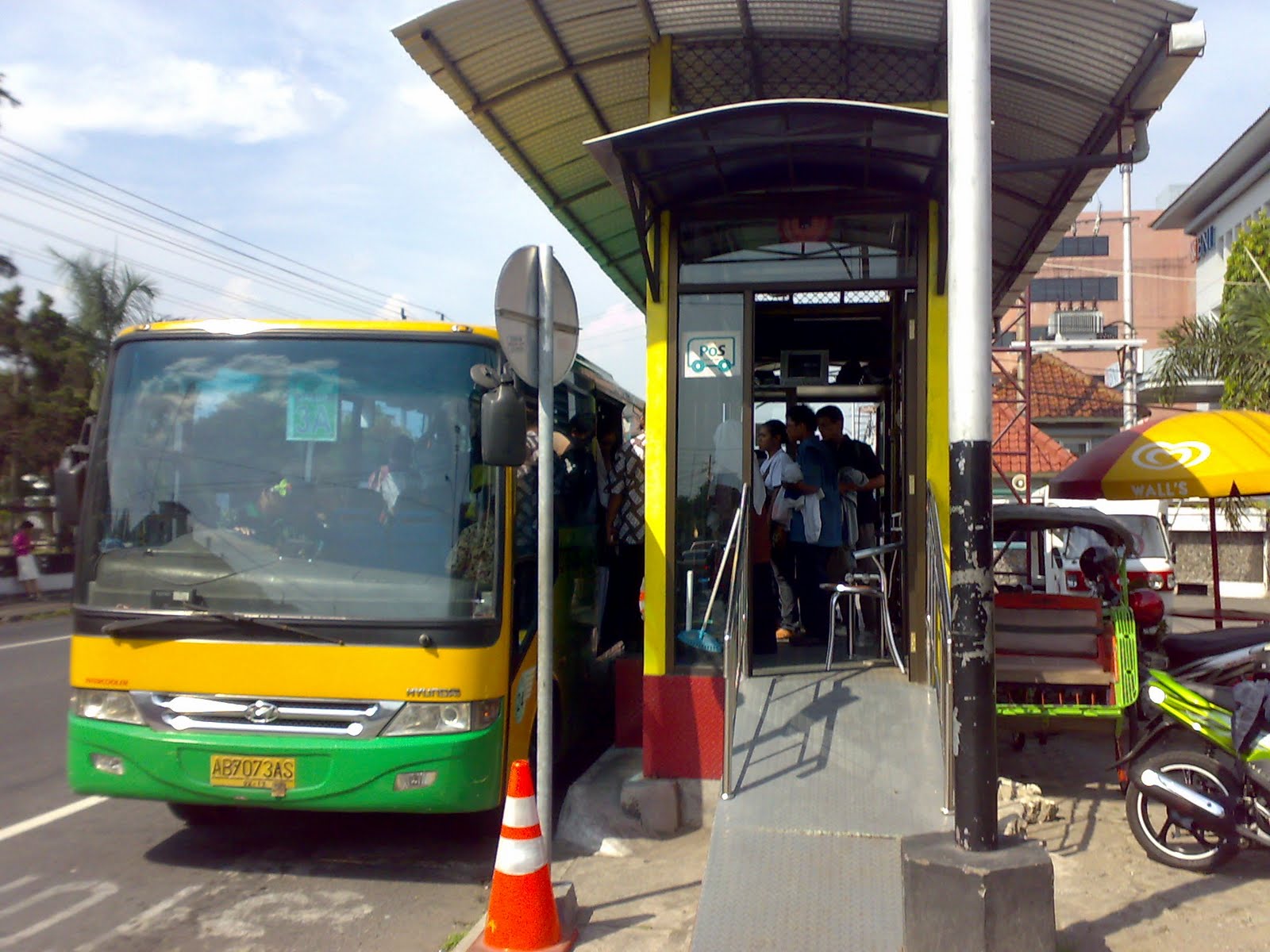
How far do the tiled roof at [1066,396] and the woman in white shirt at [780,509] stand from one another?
31146 mm

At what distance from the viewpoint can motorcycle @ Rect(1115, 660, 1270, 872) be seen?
5625mm

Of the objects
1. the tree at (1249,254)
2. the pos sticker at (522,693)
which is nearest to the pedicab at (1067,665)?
the pos sticker at (522,693)

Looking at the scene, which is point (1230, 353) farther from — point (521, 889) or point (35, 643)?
point (35, 643)

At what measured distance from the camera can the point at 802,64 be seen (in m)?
7.33

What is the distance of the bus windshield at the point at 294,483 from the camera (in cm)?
584

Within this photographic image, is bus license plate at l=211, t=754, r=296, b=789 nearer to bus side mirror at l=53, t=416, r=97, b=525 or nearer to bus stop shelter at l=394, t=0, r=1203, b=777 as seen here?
bus side mirror at l=53, t=416, r=97, b=525

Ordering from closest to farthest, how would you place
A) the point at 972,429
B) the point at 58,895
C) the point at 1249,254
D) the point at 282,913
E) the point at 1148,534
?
1. the point at 972,429
2. the point at 282,913
3. the point at 58,895
4. the point at 1148,534
5. the point at 1249,254

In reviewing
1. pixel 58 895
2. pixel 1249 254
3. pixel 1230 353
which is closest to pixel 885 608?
pixel 58 895

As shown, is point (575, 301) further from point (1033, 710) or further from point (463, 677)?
point (1033, 710)

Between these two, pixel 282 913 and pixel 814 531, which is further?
pixel 814 531

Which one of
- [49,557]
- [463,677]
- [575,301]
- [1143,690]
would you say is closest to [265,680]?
[463,677]

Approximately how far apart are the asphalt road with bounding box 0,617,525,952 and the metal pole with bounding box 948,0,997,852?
2.49 metres

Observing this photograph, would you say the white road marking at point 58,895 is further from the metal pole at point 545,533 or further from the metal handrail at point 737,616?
the metal handrail at point 737,616

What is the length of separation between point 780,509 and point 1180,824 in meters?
3.61
